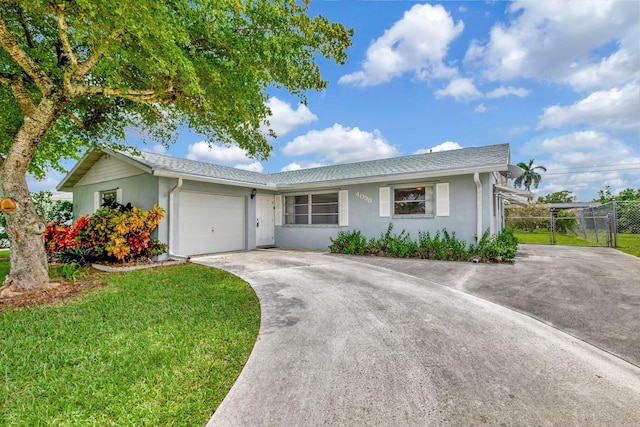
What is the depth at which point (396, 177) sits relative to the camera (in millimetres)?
9211

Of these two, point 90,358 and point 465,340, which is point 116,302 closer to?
point 90,358

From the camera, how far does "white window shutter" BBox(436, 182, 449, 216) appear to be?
352 inches

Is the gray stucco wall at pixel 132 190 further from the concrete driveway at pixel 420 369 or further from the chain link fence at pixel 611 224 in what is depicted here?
the chain link fence at pixel 611 224

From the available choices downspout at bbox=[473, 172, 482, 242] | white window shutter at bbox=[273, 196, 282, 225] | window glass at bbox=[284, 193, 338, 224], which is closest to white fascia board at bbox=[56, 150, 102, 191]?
white window shutter at bbox=[273, 196, 282, 225]

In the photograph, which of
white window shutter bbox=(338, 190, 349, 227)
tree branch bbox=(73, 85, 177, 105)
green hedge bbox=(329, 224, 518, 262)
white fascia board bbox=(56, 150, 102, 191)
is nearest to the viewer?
tree branch bbox=(73, 85, 177, 105)

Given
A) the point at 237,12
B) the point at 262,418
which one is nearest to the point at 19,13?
the point at 237,12

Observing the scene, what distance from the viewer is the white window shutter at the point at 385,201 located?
391 inches

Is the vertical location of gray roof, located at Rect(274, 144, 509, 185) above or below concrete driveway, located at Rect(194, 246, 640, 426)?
above

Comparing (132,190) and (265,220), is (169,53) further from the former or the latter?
(265,220)

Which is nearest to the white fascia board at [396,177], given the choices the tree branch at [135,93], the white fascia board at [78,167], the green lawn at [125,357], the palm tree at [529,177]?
the tree branch at [135,93]

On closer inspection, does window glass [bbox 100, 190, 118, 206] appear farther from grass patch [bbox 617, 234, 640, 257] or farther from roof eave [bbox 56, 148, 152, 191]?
grass patch [bbox 617, 234, 640, 257]

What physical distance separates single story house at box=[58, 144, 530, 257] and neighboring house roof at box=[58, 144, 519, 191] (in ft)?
0.11

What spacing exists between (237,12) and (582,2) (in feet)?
25.7

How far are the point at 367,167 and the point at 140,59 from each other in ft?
28.4
